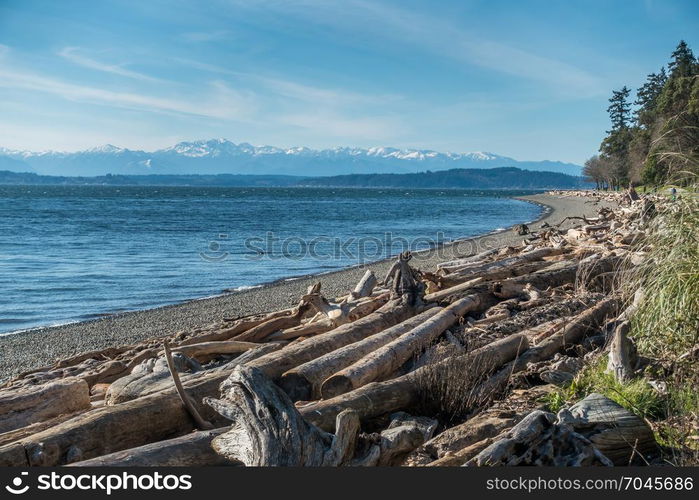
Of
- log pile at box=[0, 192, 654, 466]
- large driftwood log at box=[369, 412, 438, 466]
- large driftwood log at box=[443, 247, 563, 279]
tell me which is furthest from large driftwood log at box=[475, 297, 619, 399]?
large driftwood log at box=[443, 247, 563, 279]

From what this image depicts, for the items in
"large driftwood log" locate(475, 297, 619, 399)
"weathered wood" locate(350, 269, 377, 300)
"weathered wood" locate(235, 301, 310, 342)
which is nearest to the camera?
"large driftwood log" locate(475, 297, 619, 399)

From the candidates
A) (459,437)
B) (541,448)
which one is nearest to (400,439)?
(459,437)

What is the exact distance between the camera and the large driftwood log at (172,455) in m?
3.86

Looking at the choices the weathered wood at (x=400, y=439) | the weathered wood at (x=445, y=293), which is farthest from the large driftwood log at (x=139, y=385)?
the weathered wood at (x=445, y=293)

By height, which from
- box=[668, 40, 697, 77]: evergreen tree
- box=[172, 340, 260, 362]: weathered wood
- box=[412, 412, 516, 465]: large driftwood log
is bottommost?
box=[172, 340, 260, 362]: weathered wood

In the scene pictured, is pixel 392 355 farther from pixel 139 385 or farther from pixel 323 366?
pixel 139 385

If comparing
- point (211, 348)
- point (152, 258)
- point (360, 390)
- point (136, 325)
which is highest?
point (360, 390)

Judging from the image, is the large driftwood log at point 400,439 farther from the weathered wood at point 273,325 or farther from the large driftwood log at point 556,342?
the weathered wood at point 273,325

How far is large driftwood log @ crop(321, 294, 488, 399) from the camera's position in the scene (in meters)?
5.66

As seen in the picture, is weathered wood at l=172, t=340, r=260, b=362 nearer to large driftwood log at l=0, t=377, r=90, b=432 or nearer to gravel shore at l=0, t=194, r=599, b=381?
large driftwood log at l=0, t=377, r=90, b=432

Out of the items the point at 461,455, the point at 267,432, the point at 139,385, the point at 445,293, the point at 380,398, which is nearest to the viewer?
the point at 267,432

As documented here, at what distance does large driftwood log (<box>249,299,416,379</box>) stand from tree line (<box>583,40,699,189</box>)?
3.62m

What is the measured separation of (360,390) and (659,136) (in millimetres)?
4343

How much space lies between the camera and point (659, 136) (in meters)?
6.55
